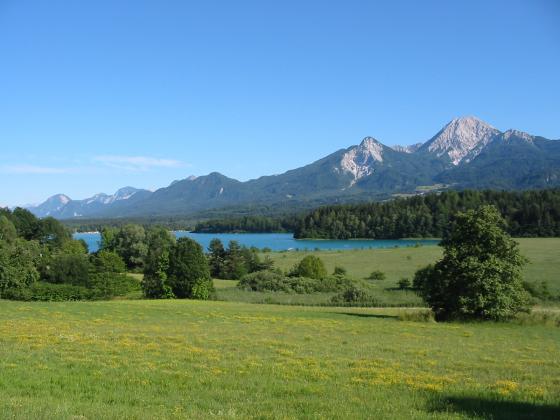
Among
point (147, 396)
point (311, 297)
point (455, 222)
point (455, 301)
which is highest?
point (455, 222)

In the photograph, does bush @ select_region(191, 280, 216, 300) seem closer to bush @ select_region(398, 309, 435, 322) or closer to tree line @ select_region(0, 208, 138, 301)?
tree line @ select_region(0, 208, 138, 301)

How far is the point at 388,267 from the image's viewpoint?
8962 cm

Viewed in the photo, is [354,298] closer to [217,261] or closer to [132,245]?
[217,261]

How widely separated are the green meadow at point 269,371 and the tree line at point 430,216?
12971 cm

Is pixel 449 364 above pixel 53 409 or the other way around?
the other way around

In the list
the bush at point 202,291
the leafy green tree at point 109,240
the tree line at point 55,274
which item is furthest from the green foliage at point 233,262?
the bush at point 202,291

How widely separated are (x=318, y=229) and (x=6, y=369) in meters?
183

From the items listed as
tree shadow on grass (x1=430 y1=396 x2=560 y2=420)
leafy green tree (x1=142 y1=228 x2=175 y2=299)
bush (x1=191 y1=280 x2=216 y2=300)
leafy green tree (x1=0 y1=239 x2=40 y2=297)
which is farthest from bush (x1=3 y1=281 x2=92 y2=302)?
tree shadow on grass (x1=430 y1=396 x2=560 y2=420)

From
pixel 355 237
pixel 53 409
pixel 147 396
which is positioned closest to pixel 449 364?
pixel 147 396

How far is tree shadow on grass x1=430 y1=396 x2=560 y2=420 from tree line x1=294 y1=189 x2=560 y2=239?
142 m

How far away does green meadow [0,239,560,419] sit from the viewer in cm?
988

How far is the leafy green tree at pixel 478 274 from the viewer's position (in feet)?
109

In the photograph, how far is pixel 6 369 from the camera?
500 inches

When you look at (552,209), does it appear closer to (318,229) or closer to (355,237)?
(355,237)
